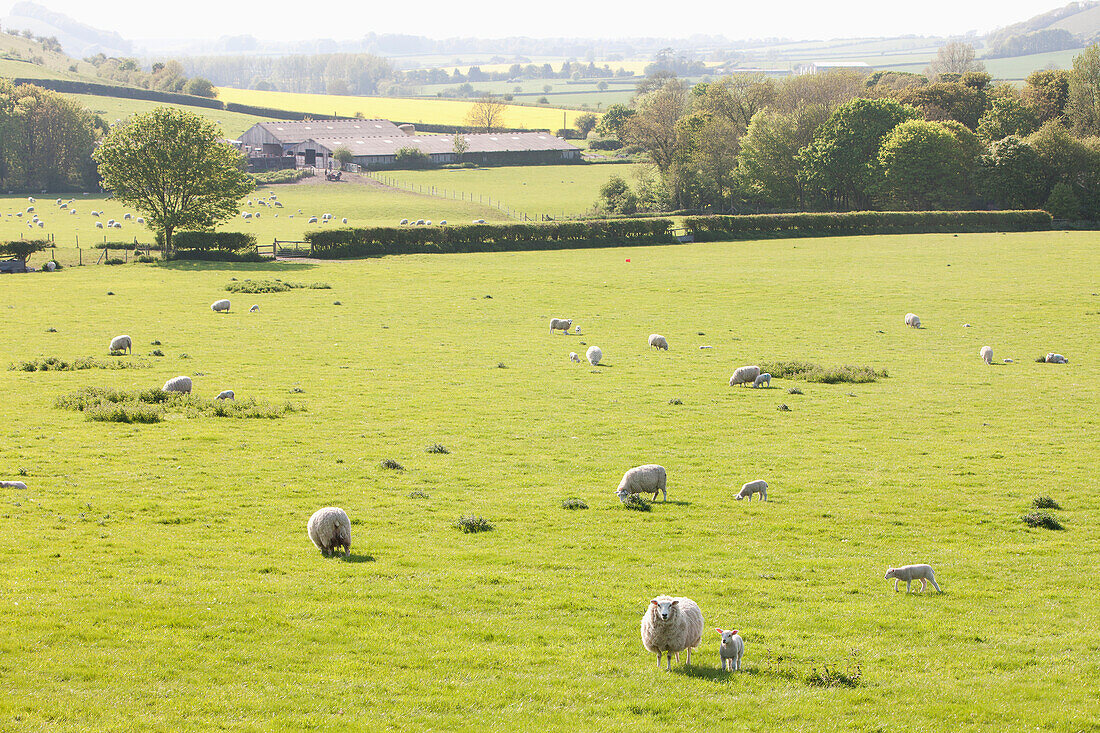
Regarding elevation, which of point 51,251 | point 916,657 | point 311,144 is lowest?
point 916,657

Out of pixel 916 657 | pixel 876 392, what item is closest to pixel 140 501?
pixel 916 657

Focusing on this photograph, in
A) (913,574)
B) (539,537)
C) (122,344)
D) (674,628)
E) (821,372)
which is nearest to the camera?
(674,628)

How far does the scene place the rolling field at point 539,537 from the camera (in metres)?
12.9

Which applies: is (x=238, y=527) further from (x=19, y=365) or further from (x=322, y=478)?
(x=19, y=365)

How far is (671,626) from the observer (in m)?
13.6

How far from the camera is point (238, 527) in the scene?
19.9m

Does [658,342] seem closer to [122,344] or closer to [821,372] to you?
[821,372]

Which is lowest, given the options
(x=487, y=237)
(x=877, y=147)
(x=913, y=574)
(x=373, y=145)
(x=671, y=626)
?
(x=913, y=574)

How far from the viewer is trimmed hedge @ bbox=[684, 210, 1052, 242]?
102 m

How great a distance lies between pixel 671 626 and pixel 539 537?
21.9 feet

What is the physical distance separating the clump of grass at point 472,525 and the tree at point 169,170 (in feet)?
224

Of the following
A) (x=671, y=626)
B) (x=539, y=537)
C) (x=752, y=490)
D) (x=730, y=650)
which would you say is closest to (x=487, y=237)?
(x=752, y=490)

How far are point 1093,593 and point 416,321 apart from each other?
4092 cm

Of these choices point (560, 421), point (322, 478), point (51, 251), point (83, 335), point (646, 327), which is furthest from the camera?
point (51, 251)
